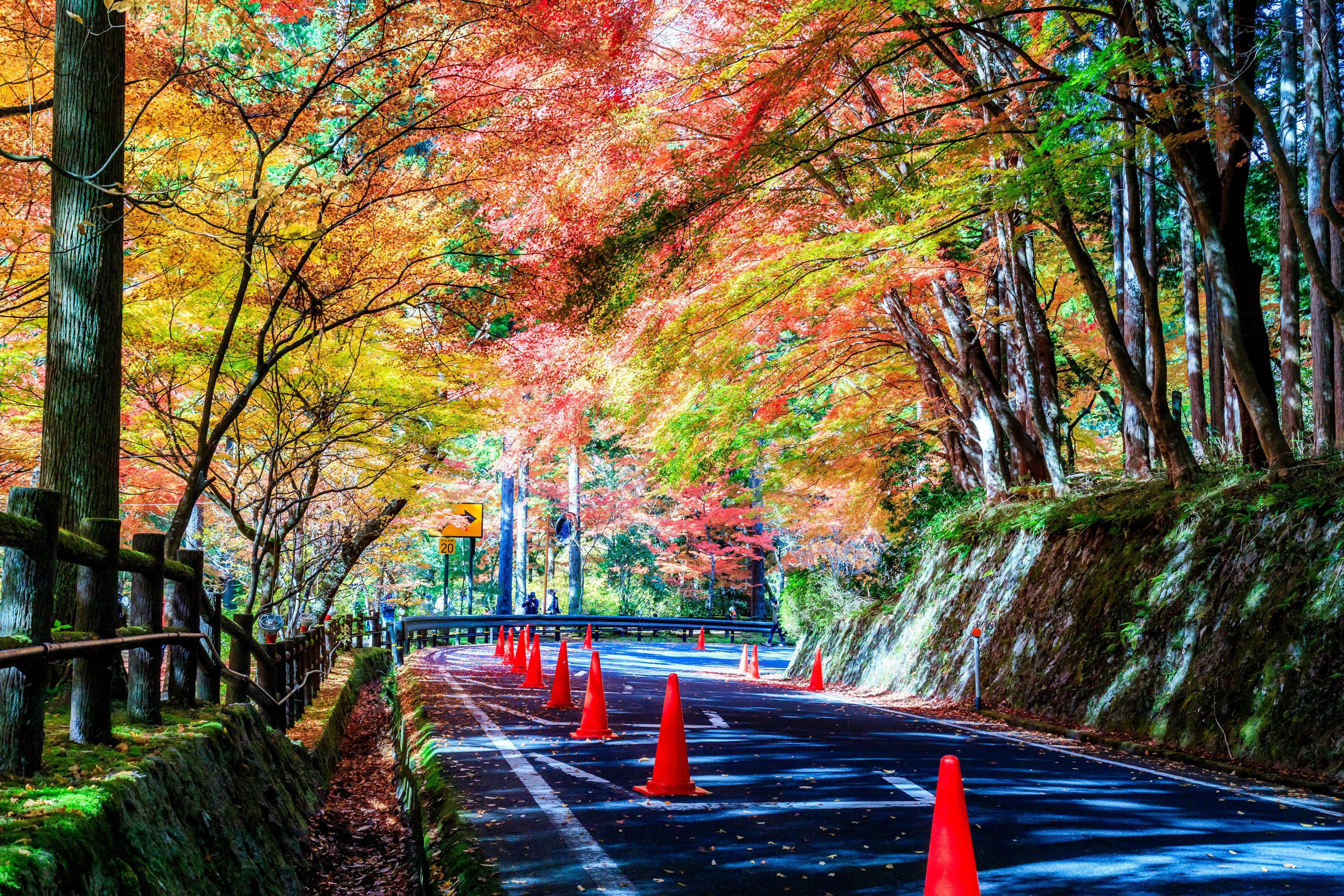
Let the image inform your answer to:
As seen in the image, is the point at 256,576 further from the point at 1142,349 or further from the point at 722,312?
the point at 1142,349

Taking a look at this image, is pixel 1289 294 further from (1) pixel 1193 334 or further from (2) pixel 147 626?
(2) pixel 147 626

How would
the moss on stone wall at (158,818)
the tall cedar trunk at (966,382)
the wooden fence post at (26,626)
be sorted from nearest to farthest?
the moss on stone wall at (158,818) → the wooden fence post at (26,626) → the tall cedar trunk at (966,382)

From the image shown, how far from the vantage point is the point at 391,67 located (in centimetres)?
901

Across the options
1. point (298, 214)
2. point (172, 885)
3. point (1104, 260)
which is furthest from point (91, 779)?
point (1104, 260)

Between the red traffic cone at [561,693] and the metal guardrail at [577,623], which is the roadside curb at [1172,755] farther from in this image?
the metal guardrail at [577,623]

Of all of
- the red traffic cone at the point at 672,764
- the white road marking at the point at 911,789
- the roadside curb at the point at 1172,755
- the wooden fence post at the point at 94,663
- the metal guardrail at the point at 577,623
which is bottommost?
the metal guardrail at the point at 577,623

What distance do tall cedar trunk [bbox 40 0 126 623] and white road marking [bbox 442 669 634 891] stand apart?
3.46 meters

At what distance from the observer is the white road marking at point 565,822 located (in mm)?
4738

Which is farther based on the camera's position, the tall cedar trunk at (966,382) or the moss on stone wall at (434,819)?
the tall cedar trunk at (966,382)

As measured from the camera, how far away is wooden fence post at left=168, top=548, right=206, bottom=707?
649 centimetres

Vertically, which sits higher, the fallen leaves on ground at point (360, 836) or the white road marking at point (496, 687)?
the white road marking at point (496, 687)

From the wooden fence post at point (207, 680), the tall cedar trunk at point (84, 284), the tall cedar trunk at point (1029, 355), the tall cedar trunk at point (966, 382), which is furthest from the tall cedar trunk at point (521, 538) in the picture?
the tall cedar trunk at point (84, 284)

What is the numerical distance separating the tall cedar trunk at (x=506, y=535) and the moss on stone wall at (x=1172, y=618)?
2535 cm

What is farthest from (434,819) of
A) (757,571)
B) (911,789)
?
(757,571)
